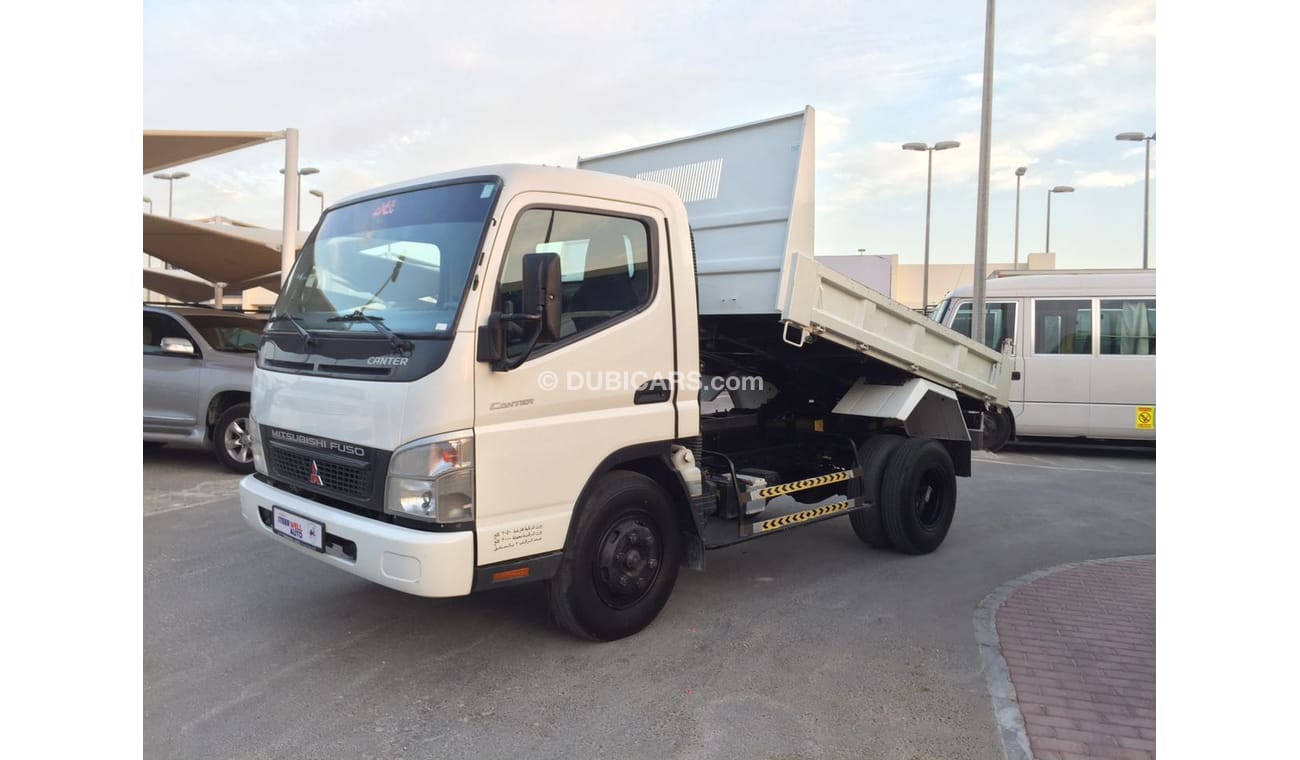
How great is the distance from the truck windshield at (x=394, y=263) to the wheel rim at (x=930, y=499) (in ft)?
13.5

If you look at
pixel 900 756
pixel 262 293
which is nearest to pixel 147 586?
pixel 900 756

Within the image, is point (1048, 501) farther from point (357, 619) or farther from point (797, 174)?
point (357, 619)

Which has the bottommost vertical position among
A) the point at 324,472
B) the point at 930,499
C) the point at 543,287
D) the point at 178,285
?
the point at 930,499

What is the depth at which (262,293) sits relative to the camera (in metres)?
32.0

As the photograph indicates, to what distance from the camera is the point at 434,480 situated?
3518 millimetres

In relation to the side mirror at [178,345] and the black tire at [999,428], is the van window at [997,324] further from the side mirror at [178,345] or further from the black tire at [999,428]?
the side mirror at [178,345]

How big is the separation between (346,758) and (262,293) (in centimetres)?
3240

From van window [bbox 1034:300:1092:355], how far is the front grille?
1034cm

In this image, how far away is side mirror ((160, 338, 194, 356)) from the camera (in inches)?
337

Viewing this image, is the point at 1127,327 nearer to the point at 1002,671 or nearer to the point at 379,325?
the point at 1002,671

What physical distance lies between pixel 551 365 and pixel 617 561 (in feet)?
3.65

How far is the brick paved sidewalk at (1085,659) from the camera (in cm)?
346

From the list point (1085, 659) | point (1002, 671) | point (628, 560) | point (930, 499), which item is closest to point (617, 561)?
point (628, 560)
